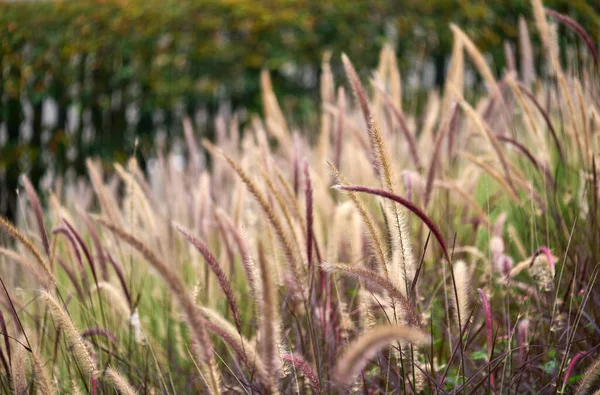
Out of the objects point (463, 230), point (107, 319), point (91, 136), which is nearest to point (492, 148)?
point (463, 230)

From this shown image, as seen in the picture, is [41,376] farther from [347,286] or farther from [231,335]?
[347,286]

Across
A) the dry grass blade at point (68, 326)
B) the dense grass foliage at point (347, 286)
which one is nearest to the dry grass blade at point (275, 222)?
the dense grass foliage at point (347, 286)

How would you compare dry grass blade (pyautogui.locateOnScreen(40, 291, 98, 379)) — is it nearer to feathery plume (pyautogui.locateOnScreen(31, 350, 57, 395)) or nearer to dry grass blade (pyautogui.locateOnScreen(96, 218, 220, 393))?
feathery plume (pyautogui.locateOnScreen(31, 350, 57, 395))

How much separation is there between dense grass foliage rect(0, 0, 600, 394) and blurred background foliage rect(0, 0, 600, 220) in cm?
307

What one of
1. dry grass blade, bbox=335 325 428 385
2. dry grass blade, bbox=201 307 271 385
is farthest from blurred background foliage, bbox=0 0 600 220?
dry grass blade, bbox=335 325 428 385

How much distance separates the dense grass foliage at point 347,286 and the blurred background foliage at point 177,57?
3.07 metres

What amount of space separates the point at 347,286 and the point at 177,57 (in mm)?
4077

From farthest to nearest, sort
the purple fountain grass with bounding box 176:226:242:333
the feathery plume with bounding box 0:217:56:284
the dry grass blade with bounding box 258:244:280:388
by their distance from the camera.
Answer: the feathery plume with bounding box 0:217:56:284
the purple fountain grass with bounding box 176:226:242:333
the dry grass blade with bounding box 258:244:280:388

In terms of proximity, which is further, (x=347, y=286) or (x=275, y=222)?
(x=347, y=286)

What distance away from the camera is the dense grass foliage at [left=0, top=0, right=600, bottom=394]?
1157 millimetres

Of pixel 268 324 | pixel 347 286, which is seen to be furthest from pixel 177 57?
pixel 268 324

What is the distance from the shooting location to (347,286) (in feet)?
7.17

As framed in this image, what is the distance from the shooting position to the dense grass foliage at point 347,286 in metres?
1.16

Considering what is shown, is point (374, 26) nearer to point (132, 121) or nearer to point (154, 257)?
point (132, 121)
